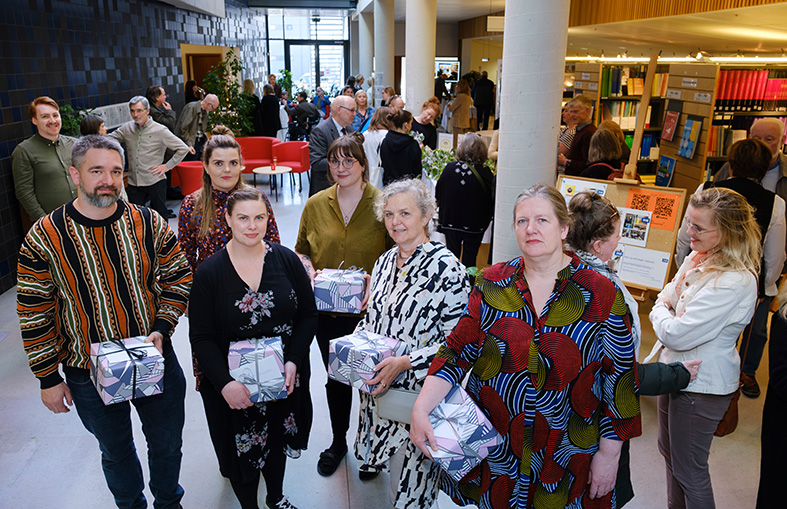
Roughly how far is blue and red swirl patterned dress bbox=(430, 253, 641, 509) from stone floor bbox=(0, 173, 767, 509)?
1.17 meters

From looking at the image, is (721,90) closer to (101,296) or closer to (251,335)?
(251,335)

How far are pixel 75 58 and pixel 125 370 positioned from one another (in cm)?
718

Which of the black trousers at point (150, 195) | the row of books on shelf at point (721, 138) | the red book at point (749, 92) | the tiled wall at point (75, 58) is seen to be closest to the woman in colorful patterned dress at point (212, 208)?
the tiled wall at point (75, 58)

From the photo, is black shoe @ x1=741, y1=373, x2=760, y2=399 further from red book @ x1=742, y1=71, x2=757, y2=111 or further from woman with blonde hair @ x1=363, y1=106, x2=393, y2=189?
red book @ x1=742, y1=71, x2=757, y2=111

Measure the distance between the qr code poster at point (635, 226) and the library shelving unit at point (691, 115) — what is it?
2.60m

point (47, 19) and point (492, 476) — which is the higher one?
point (47, 19)

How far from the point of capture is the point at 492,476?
2.09 meters

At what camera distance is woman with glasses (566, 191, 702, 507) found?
227cm

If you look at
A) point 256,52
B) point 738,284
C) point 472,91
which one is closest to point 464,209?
point 738,284

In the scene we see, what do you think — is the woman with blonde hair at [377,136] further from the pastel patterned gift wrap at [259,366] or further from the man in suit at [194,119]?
the man in suit at [194,119]

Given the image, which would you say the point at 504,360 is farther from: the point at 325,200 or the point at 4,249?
the point at 4,249

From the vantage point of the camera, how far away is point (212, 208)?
3.14 m

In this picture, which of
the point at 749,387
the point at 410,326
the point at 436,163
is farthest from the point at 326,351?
the point at 436,163

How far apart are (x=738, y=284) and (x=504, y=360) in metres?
1.09
